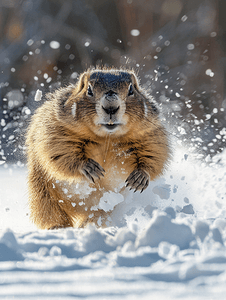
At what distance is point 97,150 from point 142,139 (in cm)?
34

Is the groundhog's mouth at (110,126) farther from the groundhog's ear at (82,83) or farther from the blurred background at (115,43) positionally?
the blurred background at (115,43)

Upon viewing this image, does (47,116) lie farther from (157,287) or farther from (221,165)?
(157,287)

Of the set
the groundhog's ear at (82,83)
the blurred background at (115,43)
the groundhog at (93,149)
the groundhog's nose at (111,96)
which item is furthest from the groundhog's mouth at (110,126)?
the blurred background at (115,43)

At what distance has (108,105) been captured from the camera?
206cm

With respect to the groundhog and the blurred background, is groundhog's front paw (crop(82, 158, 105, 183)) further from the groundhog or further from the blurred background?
the blurred background

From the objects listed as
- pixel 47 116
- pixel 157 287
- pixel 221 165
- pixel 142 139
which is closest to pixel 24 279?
pixel 157 287

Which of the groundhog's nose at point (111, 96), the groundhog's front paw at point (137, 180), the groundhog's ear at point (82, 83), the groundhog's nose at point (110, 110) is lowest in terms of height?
the groundhog's front paw at point (137, 180)

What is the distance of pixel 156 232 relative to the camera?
1424 millimetres

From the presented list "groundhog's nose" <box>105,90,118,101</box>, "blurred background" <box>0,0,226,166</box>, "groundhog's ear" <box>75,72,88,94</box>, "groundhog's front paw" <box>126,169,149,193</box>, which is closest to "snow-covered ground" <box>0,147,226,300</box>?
"groundhog's front paw" <box>126,169,149,193</box>

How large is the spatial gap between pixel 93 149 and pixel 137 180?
15.1 inches

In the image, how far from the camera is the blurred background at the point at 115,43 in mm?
5387

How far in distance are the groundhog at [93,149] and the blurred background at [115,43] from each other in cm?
262

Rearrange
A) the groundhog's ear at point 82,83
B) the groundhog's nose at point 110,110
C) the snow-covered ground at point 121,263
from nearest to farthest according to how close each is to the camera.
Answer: the snow-covered ground at point 121,263
the groundhog's nose at point 110,110
the groundhog's ear at point 82,83

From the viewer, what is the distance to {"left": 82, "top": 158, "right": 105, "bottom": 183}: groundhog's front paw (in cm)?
222
